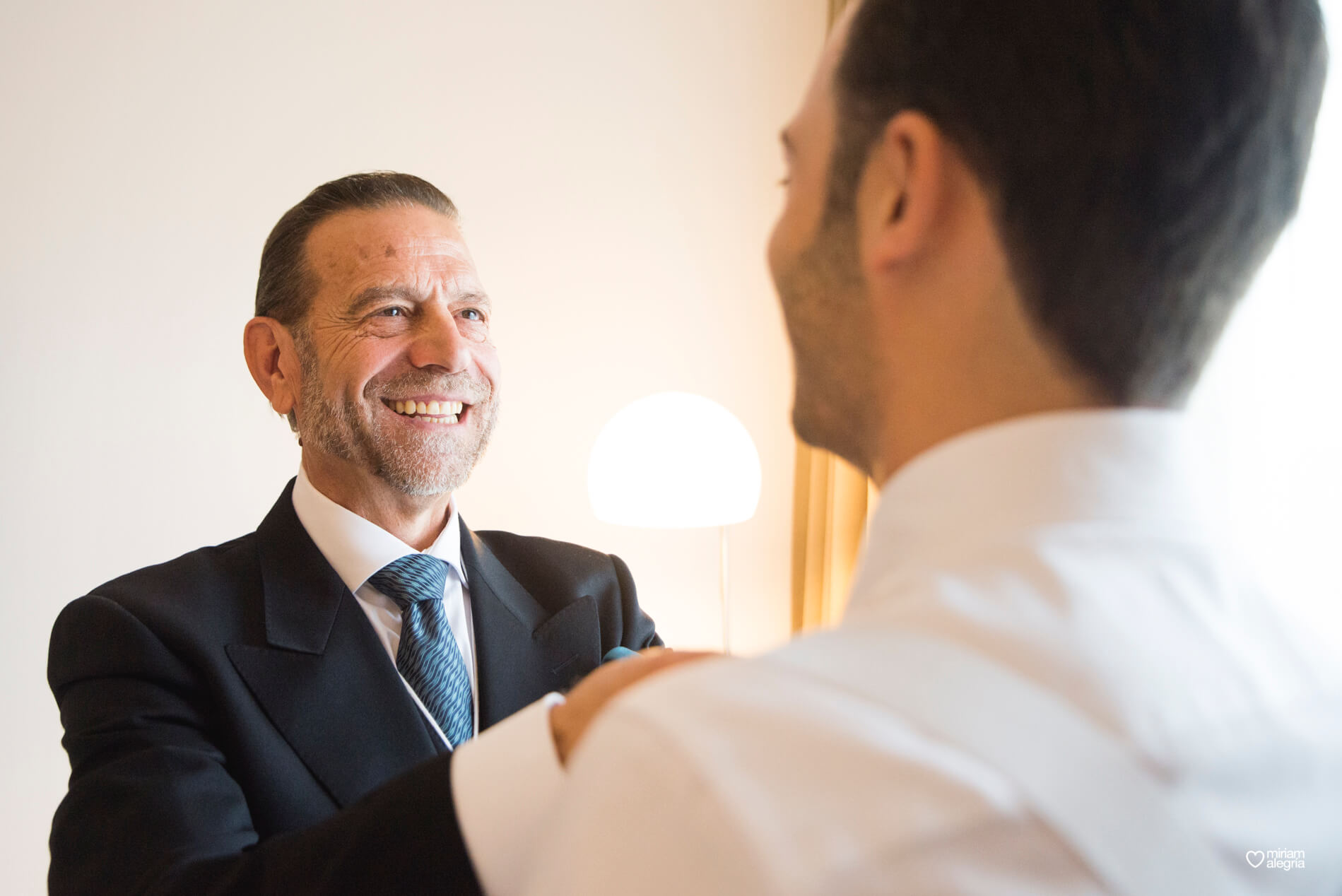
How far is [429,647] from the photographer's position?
1.44 metres

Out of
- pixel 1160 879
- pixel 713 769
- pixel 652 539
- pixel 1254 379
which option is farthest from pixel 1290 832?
pixel 652 539

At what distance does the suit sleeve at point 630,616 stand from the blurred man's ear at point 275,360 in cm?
65

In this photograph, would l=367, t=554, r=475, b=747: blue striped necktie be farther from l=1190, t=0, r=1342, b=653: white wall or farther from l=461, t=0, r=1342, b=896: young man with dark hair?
l=1190, t=0, r=1342, b=653: white wall

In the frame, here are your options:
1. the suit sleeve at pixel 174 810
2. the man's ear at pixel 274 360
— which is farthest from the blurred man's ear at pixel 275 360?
the suit sleeve at pixel 174 810

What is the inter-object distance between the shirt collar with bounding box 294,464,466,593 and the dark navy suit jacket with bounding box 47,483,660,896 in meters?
0.03

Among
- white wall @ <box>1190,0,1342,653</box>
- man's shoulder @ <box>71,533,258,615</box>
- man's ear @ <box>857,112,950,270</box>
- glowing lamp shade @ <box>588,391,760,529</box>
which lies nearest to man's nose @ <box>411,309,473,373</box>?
man's shoulder @ <box>71,533,258,615</box>

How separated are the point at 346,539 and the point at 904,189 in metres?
Answer: 1.15

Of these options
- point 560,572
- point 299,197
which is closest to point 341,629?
point 560,572

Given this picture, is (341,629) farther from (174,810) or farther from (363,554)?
(174,810)

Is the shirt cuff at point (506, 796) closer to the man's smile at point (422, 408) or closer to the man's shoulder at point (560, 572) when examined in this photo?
the man's shoulder at point (560, 572)

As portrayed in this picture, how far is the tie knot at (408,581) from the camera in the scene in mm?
1482

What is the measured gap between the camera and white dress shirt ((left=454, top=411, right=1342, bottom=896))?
410mm

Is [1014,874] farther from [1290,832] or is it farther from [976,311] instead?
[976,311]

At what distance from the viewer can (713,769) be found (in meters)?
0.42
